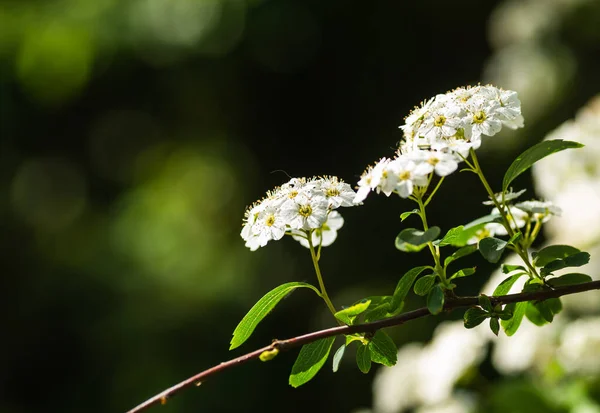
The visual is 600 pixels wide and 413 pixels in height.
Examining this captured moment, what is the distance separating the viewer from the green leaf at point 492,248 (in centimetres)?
65

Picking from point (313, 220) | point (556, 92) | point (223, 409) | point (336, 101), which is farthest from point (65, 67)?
point (313, 220)

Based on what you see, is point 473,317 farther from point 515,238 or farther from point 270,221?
point 270,221

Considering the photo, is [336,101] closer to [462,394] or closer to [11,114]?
[11,114]

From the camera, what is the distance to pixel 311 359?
669 millimetres

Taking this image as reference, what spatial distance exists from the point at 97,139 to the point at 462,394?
3.36m

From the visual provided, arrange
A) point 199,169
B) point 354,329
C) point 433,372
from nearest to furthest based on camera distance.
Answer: point 354,329 → point 433,372 → point 199,169

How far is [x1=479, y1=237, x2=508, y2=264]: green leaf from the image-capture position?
648 millimetres

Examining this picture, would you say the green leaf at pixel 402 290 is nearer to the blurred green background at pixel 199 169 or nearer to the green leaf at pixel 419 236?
the green leaf at pixel 419 236

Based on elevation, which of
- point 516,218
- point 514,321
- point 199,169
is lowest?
point 514,321

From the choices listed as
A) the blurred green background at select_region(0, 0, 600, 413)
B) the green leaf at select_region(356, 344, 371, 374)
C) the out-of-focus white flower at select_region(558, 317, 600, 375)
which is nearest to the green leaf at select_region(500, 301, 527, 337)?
the green leaf at select_region(356, 344, 371, 374)

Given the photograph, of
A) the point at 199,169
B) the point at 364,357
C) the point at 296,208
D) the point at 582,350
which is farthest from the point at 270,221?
the point at 199,169

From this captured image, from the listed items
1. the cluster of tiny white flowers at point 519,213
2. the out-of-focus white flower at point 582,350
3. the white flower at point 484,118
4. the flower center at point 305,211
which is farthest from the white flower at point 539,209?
the out-of-focus white flower at point 582,350

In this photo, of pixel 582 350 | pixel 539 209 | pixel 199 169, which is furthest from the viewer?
pixel 199 169

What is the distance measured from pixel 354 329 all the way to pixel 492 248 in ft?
0.45
